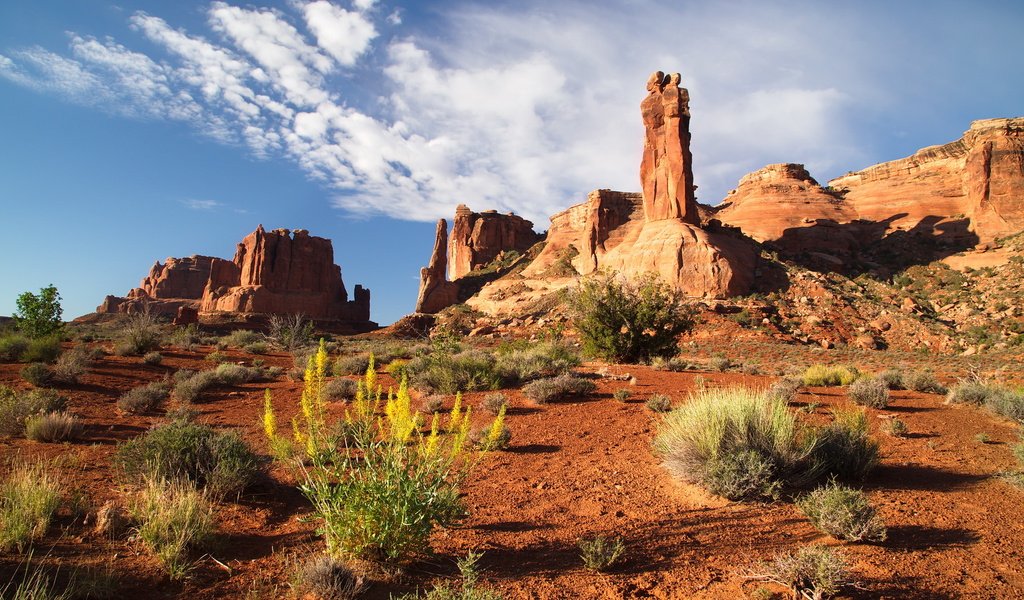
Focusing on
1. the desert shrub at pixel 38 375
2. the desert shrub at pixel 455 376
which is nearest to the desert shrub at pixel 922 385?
the desert shrub at pixel 455 376

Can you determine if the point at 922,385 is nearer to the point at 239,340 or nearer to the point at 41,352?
the point at 41,352

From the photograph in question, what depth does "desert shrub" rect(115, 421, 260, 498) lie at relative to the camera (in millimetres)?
5164

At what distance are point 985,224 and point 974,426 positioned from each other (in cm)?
5780

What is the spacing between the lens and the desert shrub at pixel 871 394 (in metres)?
9.37

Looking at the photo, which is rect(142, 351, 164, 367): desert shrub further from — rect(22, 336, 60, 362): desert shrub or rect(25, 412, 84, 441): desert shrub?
rect(25, 412, 84, 441): desert shrub

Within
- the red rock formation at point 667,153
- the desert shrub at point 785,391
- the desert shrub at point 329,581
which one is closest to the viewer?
the desert shrub at point 329,581

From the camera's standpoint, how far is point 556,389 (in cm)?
1018

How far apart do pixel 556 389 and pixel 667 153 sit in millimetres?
42037

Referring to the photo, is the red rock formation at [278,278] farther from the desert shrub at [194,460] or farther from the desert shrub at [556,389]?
the desert shrub at [194,460]

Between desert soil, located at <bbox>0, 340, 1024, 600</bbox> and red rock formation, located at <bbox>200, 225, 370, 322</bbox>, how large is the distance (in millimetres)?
77501

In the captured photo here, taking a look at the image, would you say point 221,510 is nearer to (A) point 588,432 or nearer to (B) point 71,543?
(B) point 71,543

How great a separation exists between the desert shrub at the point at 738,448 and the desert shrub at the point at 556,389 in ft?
13.4

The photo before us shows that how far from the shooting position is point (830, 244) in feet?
172

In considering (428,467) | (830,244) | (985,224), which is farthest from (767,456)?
(985,224)
